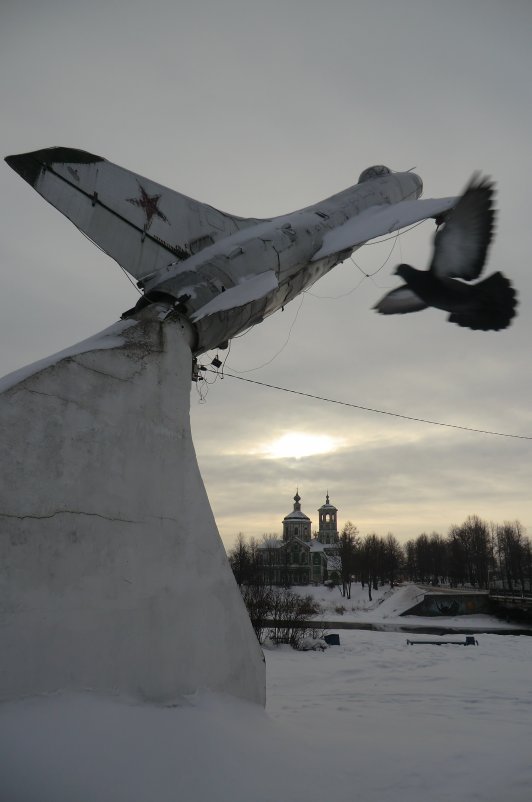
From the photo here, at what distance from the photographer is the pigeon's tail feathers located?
669 cm

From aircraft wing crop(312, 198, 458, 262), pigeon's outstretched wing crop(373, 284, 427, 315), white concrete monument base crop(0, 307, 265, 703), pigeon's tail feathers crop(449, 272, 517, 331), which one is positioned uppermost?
aircraft wing crop(312, 198, 458, 262)

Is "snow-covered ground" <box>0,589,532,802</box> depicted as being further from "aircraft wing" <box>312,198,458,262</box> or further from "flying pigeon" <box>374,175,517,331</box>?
"aircraft wing" <box>312,198,458,262</box>

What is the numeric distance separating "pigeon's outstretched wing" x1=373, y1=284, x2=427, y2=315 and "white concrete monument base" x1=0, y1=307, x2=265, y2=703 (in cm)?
356

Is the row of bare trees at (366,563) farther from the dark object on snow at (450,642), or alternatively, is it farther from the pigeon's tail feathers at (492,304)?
the pigeon's tail feathers at (492,304)

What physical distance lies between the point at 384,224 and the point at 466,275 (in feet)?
5.61

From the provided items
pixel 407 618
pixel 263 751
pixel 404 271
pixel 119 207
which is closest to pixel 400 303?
pixel 404 271

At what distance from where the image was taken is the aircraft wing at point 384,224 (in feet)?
24.9

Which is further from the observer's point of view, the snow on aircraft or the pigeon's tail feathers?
the pigeon's tail feathers

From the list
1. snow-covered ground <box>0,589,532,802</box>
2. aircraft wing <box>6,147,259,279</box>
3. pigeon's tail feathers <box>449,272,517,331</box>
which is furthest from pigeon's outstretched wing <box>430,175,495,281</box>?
snow-covered ground <box>0,589,532,802</box>

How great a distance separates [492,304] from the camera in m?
6.73

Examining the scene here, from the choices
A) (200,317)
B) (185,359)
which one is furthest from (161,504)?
(200,317)

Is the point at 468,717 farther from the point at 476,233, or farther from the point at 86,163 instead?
the point at 86,163

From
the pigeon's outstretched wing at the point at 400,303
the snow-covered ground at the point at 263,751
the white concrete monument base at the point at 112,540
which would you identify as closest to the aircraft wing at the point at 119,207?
the white concrete monument base at the point at 112,540

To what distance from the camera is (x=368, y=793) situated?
12.3 feet
